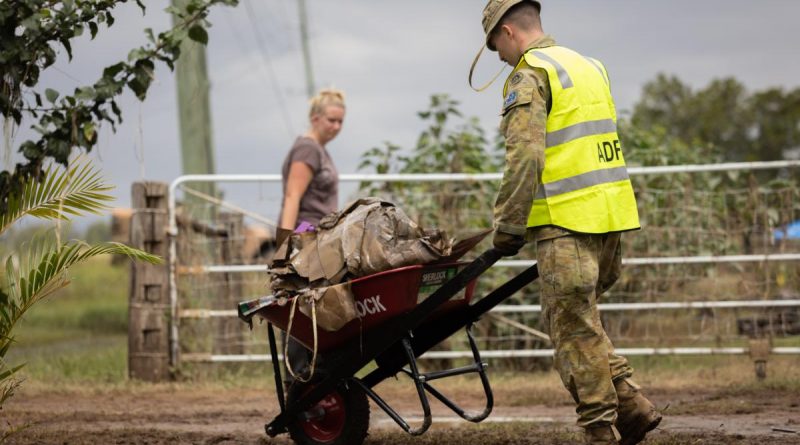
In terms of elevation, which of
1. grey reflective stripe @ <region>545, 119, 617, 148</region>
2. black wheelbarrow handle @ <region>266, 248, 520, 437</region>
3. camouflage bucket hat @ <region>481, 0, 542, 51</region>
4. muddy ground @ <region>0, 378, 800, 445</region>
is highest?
camouflage bucket hat @ <region>481, 0, 542, 51</region>

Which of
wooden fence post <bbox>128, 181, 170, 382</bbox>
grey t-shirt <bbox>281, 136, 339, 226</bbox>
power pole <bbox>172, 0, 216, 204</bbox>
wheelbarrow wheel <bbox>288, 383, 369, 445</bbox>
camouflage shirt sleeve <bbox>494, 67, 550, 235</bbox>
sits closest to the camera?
camouflage shirt sleeve <bbox>494, 67, 550, 235</bbox>

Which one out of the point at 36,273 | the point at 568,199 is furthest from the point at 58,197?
the point at 568,199

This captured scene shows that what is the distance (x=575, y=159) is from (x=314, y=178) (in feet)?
7.91

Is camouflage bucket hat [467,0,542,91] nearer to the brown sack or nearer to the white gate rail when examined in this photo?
the brown sack

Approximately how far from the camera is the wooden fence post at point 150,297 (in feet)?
29.7

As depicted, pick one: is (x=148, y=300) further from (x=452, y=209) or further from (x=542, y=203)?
(x=542, y=203)

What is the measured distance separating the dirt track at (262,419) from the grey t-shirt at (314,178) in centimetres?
137

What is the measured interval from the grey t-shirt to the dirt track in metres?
1.37

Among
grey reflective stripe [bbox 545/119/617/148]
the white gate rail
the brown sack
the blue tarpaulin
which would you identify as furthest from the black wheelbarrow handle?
the blue tarpaulin

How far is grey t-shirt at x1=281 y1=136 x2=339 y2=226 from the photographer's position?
674 centimetres

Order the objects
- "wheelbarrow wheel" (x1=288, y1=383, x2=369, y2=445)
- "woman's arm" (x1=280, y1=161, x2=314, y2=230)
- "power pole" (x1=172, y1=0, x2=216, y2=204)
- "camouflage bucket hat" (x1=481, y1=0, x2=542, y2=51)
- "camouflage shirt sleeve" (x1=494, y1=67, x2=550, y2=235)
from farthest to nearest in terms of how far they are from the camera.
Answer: "power pole" (x1=172, y1=0, x2=216, y2=204), "woman's arm" (x1=280, y1=161, x2=314, y2=230), "wheelbarrow wheel" (x1=288, y1=383, x2=369, y2=445), "camouflage bucket hat" (x1=481, y1=0, x2=542, y2=51), "camouflage shirt sleeve" (x1=494, y1=67, x2=550, y2=235)

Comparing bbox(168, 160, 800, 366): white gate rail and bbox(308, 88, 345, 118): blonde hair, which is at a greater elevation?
bbox(308, 88, 345, 118): blonde hair

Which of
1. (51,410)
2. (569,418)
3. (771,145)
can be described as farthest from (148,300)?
(771,145)

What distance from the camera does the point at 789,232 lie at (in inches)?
364
